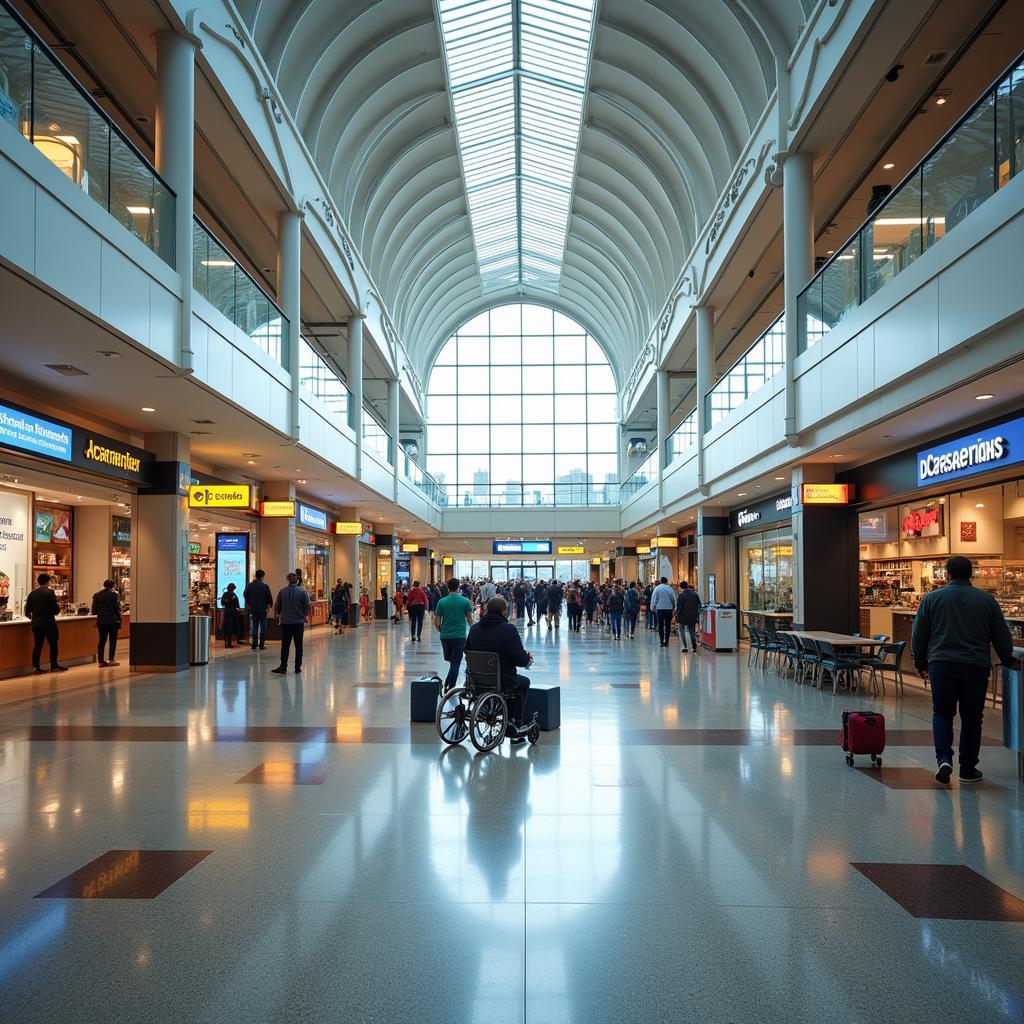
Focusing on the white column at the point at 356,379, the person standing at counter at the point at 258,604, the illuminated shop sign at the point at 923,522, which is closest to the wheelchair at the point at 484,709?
the illuminated shop sign at the point at 923,522

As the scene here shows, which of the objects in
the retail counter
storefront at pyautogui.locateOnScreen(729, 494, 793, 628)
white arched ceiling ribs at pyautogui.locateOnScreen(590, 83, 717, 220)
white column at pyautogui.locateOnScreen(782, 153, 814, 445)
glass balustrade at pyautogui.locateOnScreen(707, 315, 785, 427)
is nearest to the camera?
the retail counter

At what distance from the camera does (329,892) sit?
453 cm

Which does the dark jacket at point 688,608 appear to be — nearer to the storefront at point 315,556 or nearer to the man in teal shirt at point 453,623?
the man in teal shirt at point 453,623

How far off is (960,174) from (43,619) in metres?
14.7

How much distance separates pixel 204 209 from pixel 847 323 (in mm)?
12116

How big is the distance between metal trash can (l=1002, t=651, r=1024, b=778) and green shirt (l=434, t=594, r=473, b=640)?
5896mm

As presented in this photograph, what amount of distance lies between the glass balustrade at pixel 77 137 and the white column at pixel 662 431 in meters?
20.6

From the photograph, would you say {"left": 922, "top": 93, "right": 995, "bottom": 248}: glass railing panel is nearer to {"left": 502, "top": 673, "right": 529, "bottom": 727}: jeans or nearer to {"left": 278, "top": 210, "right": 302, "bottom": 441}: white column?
{"left": 502, "top": 673, "right": 529, "bottom": 727}: jeans

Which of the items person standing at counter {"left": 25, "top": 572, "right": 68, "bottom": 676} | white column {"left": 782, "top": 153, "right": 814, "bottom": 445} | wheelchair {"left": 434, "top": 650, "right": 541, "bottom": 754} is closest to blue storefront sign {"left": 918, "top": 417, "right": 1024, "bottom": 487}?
white column {"left": 782, "top": 153, "right": 814, "bottom": 445}

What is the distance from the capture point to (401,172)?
1031 inches

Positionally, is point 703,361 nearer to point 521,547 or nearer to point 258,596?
point 258,596

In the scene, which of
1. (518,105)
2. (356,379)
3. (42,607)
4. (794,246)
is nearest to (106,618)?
(42,607)

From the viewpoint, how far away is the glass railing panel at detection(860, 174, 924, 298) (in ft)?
33.9

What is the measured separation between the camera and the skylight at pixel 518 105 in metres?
22.5
